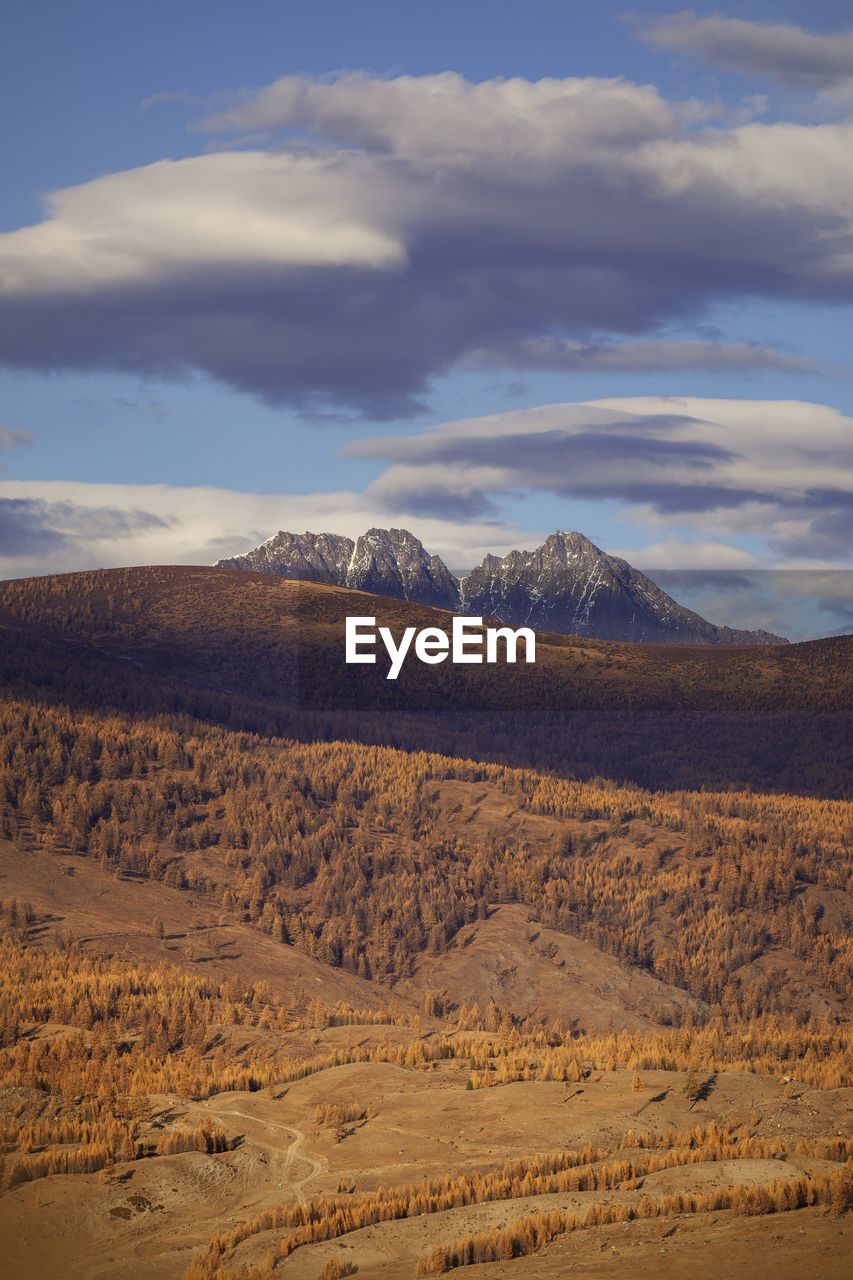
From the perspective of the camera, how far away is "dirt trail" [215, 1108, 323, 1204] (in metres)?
26.5

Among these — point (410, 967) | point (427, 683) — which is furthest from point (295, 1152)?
point (427, 683)

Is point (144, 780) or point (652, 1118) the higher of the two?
point (144, 780)

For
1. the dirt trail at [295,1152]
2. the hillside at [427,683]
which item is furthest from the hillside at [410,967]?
the hillside at [427,683]

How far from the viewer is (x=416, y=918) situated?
5334cm

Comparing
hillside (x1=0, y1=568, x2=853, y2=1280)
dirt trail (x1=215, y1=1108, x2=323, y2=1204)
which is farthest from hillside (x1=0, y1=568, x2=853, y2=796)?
dirt trail (x1=215, y1=1108, x2=323, y2=1204)

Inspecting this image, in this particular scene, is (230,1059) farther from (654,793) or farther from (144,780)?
(654,793)

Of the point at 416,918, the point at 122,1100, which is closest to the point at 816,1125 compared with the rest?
the point at 122,1100

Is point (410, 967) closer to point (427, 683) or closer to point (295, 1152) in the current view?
point (295, 1152)

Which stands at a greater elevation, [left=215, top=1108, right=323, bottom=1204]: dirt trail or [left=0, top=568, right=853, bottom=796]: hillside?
[left=0, top=568, right=853, bottom=796]: hillside

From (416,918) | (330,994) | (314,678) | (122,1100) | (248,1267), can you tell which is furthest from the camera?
(314,678)

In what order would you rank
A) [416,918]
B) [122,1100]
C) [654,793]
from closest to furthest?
[122,1100] < [416,918] < [654,793]

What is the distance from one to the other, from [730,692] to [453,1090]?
2791 inches

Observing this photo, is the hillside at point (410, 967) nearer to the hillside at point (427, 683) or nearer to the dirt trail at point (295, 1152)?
the dirt trail at point (295, 1152)

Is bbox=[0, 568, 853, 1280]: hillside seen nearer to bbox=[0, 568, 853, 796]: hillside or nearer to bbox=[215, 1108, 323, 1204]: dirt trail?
bbox=[215, 1108, 323, 1204]: dirt trail
